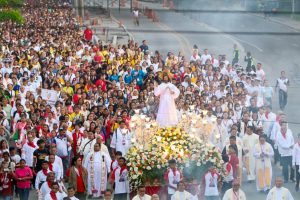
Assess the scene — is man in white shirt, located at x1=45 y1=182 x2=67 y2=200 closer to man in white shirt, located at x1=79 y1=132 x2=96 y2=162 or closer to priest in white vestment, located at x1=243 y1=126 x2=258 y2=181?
man in white shirt, located at x1=79 y1=132 x2=96 y2=162

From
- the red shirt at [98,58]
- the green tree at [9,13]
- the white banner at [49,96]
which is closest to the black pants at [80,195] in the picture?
the white banner at [49,96]

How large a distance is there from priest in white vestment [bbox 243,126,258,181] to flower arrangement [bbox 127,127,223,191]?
2164mm

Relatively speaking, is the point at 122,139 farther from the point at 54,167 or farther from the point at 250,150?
the point at 250,150

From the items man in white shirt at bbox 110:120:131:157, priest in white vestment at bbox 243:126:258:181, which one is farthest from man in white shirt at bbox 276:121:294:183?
man in white shirt at bbox 110:120:131:157

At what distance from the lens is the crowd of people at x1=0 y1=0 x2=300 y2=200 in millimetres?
19516

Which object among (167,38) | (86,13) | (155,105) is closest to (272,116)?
(155,105)

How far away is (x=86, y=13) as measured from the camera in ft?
168

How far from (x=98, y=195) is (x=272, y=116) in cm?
489

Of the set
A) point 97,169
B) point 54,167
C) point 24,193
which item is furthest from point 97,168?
→ point 24,193

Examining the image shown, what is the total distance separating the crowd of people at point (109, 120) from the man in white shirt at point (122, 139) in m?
0.02

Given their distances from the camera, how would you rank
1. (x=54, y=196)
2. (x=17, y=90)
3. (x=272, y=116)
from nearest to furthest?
(x=54, y=196) → (x=272, y=116) → (x=17, y=90)

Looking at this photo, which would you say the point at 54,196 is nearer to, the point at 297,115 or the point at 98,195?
the point at 98,195

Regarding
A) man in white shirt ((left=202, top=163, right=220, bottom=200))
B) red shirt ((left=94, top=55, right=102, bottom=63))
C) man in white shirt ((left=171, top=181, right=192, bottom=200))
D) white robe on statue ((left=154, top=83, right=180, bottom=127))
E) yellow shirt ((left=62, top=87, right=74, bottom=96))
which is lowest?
man in white shirt ((left=202, top=163, right=220, bottom=200))

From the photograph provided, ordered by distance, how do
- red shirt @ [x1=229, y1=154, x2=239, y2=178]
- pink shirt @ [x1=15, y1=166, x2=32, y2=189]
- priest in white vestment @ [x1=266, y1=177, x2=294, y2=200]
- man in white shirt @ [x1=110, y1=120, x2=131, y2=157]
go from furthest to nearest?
man in white shirt @ [x1=110, y1=120, x2=131, y2=157], red shirt @ [x1=229, y1=154, x2=239, y2=178], pink shirt @ [x1=15, y1=166, x2=32, y2=189], priest in white vestment @ [x1=266, y1=177, x2=294, y2=200]
